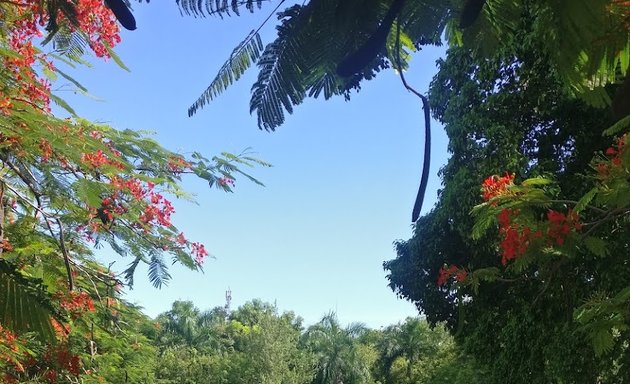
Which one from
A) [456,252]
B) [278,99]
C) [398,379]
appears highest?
[398,379]

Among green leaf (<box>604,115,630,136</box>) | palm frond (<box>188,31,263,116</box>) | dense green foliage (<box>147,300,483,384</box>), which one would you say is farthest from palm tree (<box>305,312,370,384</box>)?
palm frond (<box>188,31,263,116</box>)

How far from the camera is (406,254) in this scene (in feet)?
33.2

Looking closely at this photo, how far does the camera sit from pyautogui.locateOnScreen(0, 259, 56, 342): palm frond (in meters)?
1.81

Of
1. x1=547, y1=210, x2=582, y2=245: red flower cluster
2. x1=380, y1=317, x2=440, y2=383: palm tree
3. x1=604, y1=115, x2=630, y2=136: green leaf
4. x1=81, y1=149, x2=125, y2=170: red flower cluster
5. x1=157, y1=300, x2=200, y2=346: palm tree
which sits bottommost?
x1=604, y1=115, x2=630, y2=136: green leaf

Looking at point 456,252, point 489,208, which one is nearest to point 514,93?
point 456,252

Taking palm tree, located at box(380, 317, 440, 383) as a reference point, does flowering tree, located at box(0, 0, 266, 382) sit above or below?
below

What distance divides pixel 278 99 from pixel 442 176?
8.83m

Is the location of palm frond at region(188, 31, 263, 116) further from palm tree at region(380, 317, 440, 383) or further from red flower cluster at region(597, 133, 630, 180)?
palm tree at region(380, 317, 440, 383)

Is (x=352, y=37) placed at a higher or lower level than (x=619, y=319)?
lower

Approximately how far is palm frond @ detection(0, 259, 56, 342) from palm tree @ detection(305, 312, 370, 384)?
31.9 m

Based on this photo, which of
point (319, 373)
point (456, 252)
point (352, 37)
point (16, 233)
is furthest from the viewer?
point (319, 373)

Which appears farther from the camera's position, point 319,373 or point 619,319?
point 319,373

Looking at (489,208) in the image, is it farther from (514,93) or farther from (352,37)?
(514,93)

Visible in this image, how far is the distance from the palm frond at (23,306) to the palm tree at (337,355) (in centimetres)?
3192
